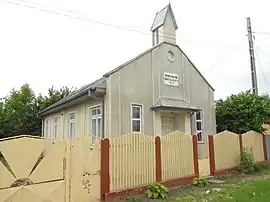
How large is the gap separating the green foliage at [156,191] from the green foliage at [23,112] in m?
18.5

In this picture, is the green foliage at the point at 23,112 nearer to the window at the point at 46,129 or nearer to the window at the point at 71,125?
the window at the point at 46,129

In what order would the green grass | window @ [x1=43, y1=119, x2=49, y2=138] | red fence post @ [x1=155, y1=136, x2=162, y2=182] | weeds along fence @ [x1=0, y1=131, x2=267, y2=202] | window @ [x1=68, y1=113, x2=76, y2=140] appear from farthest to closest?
window @ [x1=43, y1=119, x2=49, y2=138]
window @ [x1=68, y1=113, x2=76, y2=140]
red fence post @ [x1=155, y1=136, x2=162, y2=182]
the green grass
weeds along fence @ [x1=0, y1=131, x2=267, y2=202]

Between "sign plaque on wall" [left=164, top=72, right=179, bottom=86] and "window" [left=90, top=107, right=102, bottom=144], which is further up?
"sign plaque on wall" [left=164, top=72, right=179, bottom=86]

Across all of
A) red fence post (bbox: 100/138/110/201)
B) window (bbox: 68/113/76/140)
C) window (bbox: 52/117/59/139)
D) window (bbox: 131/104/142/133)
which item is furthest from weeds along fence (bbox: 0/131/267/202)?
window (bbox: 52/117/59/139)

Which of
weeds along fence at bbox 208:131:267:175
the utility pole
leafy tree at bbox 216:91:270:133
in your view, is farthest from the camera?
the utility pole

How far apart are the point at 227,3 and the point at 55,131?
46.5 ft

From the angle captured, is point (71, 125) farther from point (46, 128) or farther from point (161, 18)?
point (161, 18)

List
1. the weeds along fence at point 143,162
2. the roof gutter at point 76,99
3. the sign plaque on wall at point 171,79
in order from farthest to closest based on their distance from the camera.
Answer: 1. the sign plaque on wall at point 171,79
2. the roof gutter at point 76,99
3. the weeds along fence at point 143,162

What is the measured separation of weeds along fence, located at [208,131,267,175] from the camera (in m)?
12.1

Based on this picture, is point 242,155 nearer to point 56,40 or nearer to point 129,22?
point 129,22

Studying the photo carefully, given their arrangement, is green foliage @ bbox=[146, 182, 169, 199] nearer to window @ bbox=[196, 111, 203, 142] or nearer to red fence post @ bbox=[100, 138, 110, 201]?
red fence post @ bbox=[100, 138, 110, 201]

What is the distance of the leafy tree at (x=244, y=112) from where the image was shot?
15.5m

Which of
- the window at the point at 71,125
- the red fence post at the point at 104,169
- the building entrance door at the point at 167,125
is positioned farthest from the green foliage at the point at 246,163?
the window at the point at 71,125

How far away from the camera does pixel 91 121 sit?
1470cm
